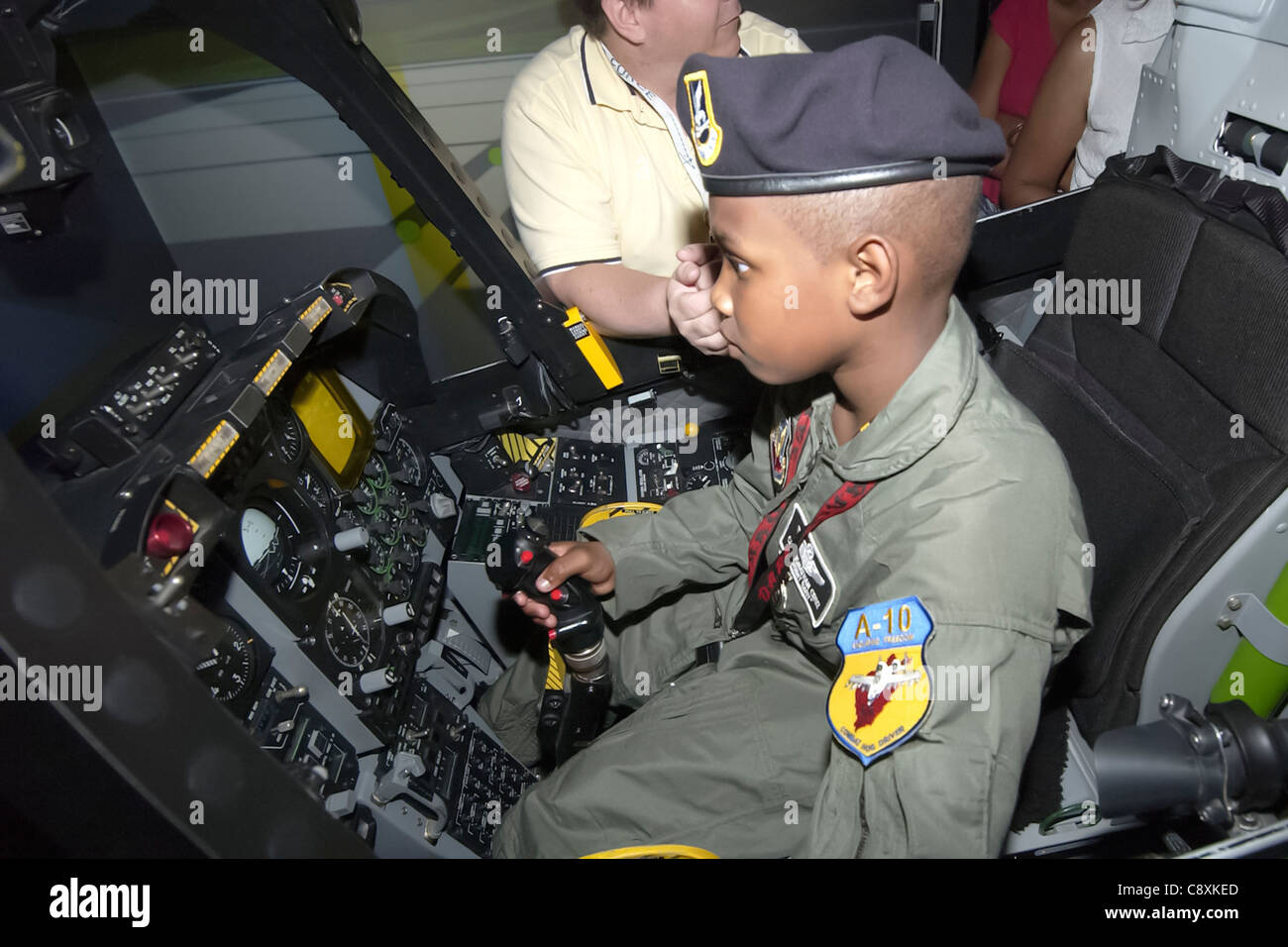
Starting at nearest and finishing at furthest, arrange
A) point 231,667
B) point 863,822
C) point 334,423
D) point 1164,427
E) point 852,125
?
point 852,125 → point 863,822 → point 231,667 → point 1164,427 → point 334,423

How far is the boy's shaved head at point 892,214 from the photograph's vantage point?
0.91m

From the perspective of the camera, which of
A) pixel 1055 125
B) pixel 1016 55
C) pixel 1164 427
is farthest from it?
pixel 1016 55

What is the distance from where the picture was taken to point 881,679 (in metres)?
0.96

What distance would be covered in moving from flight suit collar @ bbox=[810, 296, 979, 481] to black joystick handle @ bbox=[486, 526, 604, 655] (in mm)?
518

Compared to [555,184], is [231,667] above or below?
below

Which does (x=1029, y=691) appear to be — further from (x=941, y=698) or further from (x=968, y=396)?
(x=968, y=396)

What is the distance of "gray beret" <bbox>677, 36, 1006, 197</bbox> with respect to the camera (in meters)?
0.89

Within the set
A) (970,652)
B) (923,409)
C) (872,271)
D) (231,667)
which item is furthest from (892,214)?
(231,667)

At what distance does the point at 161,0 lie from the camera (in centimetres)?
118

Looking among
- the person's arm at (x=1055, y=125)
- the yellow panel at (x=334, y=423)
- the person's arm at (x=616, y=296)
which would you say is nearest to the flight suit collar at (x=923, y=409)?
the person's arm at (x=616, y=296)

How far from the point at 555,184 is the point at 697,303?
22.9 inches

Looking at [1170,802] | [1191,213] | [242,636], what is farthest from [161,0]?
[1170,802]

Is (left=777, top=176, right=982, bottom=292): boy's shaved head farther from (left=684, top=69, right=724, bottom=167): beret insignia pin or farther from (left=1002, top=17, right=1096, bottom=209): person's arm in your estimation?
(left=1002, top=17, right=1096, bottom=209): person's arm

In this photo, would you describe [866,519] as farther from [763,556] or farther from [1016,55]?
[1016,55]
